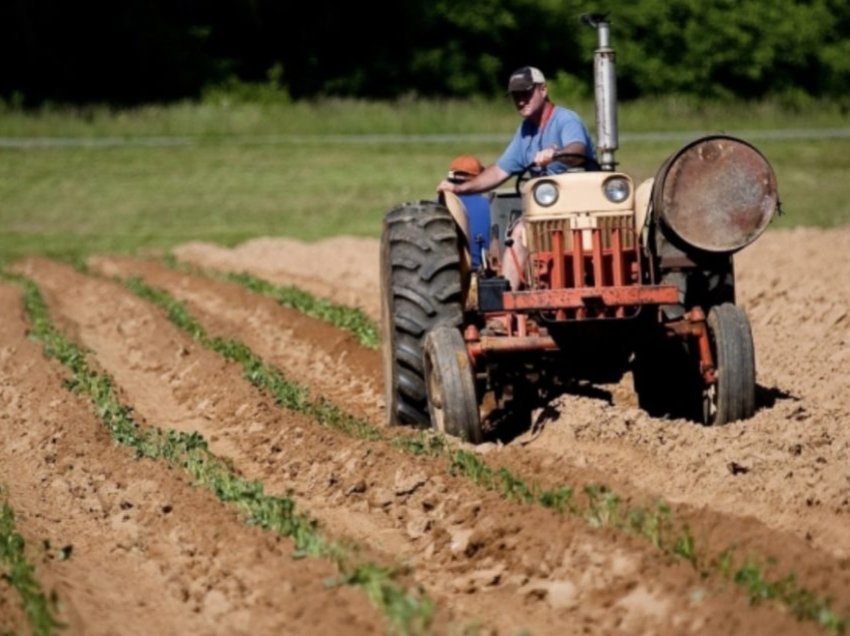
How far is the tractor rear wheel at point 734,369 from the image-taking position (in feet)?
29.9

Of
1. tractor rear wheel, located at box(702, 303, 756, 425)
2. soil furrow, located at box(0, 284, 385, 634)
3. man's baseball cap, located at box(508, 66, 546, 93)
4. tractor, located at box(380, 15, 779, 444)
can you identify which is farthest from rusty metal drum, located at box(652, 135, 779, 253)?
soil furrow, located at box(0, 284, 385, 634)

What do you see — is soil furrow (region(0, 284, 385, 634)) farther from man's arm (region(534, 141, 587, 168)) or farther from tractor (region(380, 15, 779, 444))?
man's arm (region(534, 141, 587, 168))

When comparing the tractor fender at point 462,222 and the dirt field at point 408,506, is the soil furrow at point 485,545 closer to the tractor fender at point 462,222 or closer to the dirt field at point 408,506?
the dirt field at point 408,506

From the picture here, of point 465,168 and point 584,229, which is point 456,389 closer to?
point 584,229

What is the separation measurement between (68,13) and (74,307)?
27270mm

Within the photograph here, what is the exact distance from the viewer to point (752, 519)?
23.2 ft

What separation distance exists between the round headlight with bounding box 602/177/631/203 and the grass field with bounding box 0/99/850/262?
15820 millimetres

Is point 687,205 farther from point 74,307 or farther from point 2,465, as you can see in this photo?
point 74,307

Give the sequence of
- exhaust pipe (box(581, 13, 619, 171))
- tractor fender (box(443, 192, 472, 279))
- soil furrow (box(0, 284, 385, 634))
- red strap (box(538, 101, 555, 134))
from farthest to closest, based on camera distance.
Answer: red strap (box(538, 101, 555, 134))
tractor fender (box(443, 192, 472, 279))
exhaust pipe (box(581, 13, 619, 171))
soil furrow (box(0, 284, 385, 634))

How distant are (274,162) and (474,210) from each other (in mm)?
22049

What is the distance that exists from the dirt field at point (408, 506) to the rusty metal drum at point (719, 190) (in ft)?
3.18

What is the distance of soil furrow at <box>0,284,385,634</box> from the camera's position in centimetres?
646

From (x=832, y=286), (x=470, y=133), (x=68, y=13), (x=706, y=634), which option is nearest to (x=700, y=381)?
(x=706, y=634)

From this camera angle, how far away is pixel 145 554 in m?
7.62
